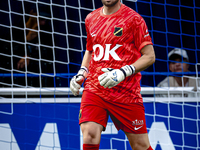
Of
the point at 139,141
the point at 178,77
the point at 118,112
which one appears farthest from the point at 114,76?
the point at 178,77

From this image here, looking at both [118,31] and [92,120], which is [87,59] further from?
[92,120]

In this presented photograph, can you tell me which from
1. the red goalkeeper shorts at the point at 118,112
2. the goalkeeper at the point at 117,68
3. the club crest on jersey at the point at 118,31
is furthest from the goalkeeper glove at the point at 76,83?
the club crest on jersey at the point at 118,31

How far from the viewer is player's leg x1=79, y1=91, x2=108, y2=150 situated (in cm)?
212

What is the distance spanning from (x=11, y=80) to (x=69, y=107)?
947 millimetres

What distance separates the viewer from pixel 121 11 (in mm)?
2270

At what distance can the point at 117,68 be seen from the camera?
2.22 m

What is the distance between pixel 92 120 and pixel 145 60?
0.60m

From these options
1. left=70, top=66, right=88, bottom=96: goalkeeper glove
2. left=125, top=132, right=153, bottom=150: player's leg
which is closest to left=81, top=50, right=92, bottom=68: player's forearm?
left=70, top=66, right=88, bottom=96: goalkeeper glove

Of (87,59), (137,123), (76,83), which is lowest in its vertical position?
(137,123)

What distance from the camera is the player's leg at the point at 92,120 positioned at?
2121 millimetres

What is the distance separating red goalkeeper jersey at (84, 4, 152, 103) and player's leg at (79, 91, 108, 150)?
0.07m

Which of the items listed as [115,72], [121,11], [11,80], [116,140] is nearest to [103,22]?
[121,11]

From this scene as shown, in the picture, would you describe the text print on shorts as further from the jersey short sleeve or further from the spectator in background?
the spectator in background

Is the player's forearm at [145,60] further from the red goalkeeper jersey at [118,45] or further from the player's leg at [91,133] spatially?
the player's leg at [91,133]
